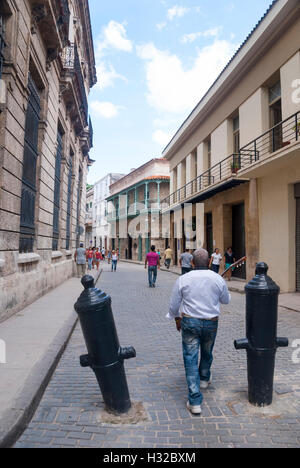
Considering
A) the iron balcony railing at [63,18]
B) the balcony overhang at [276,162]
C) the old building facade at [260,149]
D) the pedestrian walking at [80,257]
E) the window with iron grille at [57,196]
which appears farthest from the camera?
the pedestrian walking at [80,257]

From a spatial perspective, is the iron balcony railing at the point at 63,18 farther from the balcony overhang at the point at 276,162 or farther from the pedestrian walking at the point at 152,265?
the pedestrian walking at the point at 152,265

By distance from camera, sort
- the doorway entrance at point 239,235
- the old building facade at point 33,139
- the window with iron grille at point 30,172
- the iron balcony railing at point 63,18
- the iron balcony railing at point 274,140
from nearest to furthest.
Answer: the old building facade at point 33,139 → the window with iron grille at point 30,172 → the iron balcony railing at point 63,18 → the iron balcony railing at point 274,140 → the doorway entrance at point 239,235

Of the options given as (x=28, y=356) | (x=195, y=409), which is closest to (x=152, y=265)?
(x=28, y=356)

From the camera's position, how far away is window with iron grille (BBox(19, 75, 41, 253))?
806 centimetres

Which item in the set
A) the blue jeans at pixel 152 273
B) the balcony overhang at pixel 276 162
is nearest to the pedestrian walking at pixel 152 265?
the blue jeans at pixel 152 273

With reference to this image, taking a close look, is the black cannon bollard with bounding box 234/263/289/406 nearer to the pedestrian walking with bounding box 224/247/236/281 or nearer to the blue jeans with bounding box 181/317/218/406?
the blue jeans with bounding box 181/317/218/406

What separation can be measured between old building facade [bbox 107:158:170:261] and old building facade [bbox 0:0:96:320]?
17.5 meters

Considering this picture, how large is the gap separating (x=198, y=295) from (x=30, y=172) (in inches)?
271

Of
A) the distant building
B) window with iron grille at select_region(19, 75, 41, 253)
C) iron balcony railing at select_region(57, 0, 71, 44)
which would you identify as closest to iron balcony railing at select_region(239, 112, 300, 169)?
iron balcony railing at select_region(57, 0, 71, 44)

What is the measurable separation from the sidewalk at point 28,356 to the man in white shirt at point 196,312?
1.48 metres

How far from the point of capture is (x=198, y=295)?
10.4 feet

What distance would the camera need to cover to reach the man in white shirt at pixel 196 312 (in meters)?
3.10

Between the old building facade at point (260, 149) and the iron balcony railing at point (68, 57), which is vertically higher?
the iron balcony railing at point (68, 57)
